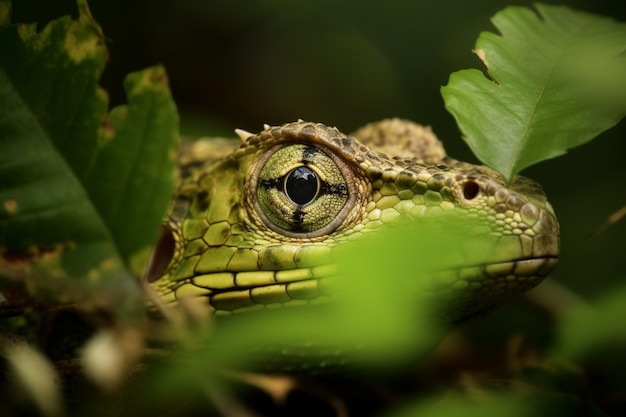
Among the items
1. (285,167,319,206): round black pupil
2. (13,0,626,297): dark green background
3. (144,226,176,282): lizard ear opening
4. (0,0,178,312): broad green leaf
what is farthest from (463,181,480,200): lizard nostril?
(13,0,626,297): dark green background

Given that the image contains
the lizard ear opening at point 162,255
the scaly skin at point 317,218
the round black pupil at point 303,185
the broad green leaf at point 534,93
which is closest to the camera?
the broad green leaf at point 534,93

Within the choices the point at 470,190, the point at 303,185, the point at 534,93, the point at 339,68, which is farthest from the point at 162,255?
the point at 339,68

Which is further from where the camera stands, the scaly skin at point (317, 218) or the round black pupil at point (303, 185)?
the round black pupil at point (303, 185)

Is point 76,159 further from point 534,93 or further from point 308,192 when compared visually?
point 534,93

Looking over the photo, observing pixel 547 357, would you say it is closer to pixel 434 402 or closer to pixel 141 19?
pixel 434 402

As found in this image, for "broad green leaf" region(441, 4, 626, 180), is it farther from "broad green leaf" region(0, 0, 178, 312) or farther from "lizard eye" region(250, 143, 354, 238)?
"broad green leaf" region(0, 0, 178, 312)

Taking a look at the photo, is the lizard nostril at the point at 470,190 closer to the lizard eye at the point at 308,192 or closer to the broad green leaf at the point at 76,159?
the lizard eye at the point at 308,192

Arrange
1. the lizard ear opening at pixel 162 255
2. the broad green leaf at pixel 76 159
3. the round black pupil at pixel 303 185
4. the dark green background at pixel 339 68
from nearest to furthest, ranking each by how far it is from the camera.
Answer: the broad green leaf at pixel 76 159 → the round black pupil at pixel 303 185 → the lizard ear opening at pixel 162 255 → the dark green background at pixel 339 68

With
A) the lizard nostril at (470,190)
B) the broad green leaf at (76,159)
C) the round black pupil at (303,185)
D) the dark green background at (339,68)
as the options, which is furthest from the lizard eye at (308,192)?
the dark green background at (339,68)
